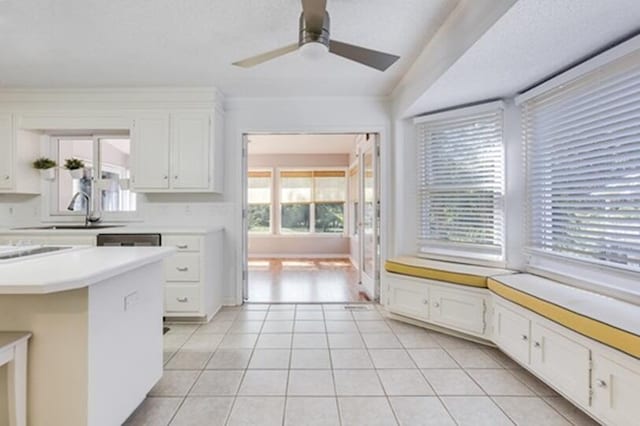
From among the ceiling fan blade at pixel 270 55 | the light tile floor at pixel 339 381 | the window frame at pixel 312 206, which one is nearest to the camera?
the light tile floor at pixel 339 381

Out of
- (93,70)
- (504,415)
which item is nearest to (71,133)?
(93,70)

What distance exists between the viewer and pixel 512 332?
2.37 meters

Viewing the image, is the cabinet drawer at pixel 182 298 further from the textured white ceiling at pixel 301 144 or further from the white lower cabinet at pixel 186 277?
the textured white ceiling at pixel 301 144

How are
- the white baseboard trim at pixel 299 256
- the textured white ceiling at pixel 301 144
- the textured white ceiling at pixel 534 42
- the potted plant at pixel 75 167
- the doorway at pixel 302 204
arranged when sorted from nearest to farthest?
the textured white ceiling at pixel 534 42
the potted plant at pixel 75 167
the textured white ceiling at pixel 301 144
the doorway at pixel 302 204
the white baseboard trim at pixel 299 256

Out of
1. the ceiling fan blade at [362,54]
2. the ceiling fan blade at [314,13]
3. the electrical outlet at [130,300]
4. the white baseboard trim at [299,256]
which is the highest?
the ceiling fan blade at [314,13]

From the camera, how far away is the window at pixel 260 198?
7797mm

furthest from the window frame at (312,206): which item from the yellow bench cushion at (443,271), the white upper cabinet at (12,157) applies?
the white upper cabinet at (12,157)

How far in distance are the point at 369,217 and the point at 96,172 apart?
10.9 feet

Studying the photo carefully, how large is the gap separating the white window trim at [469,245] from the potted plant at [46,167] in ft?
13.3

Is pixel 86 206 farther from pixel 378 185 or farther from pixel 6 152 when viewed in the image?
pixel 378 185

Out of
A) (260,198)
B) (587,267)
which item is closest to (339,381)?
(587,267)

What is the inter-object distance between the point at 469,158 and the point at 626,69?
1.36m

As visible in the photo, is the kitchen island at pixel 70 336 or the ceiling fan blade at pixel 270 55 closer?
the kitchen island at pixel 70 336

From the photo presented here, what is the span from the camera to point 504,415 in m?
1.86
